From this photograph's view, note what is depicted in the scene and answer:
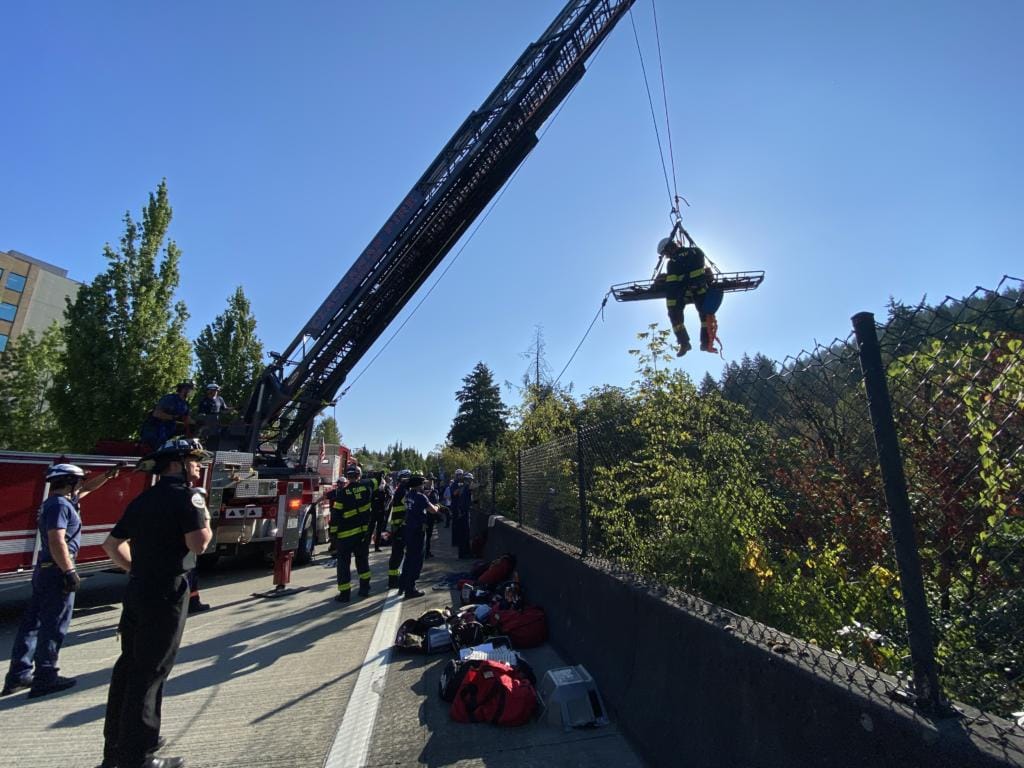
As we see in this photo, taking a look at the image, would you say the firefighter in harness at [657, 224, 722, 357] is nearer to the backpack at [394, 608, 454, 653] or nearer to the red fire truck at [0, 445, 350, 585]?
the backpack at [394, 608, 454, 653]

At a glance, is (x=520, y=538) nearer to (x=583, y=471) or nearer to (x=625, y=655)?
(x=583, y=471)

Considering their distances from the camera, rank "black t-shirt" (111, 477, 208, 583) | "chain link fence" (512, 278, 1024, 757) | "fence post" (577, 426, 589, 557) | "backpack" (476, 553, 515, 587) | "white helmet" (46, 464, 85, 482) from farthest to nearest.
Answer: "backpack" (476, 553, 515, 587), "fence post" (577, 426, 589, 557), "white helmet" (46, 464, 85, 482), "black t-shirt" (111, 477, 208, 583), "chain link fence" (512, 278, 1024, 757)

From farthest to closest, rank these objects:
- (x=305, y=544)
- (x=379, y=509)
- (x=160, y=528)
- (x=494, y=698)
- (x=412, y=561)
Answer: (x=379, y=509)
(x=305, y=544)
(x=412, y=561)
(x=494, y=698)
(x=160, y=528)

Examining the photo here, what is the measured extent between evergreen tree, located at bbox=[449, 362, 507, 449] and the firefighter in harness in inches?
1625

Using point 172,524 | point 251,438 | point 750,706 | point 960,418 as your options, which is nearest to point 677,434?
point 960,418

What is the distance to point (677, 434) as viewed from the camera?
5.09 meters

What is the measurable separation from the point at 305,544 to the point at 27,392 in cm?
1956

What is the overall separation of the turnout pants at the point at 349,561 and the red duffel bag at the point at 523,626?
115 inches

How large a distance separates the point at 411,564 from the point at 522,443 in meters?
7.15

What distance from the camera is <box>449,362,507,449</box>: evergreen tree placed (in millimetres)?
49938

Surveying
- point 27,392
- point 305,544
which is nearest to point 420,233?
point 305,544

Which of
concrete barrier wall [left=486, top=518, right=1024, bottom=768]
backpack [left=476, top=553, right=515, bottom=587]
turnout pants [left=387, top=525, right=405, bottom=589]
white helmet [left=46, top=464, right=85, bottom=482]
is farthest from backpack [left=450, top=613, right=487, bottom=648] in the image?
white helmet [left=46, top=464, right=85, bottom=482]

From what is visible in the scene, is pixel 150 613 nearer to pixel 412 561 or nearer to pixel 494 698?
pixel 494 698

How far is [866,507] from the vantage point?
10.7 ft
